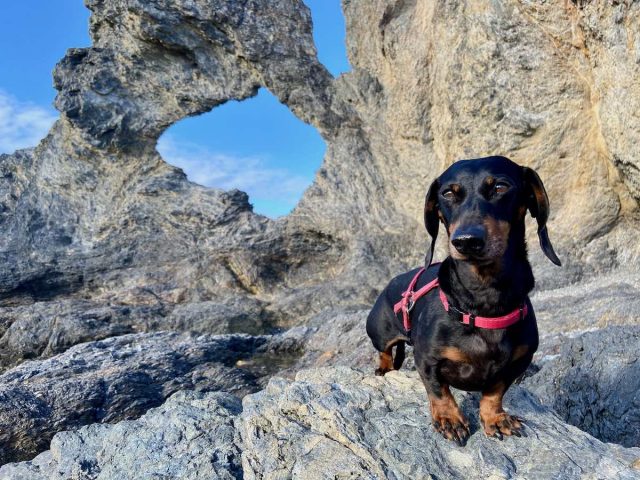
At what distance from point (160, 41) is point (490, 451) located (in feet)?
53.2

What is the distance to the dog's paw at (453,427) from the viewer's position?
258cm

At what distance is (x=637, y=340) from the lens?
421 cm

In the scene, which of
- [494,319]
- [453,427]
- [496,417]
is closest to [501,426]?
[496,417]

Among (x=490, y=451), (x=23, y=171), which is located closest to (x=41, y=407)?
(x=490, y=451)

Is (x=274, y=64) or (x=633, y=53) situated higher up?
(x=274, y=64)

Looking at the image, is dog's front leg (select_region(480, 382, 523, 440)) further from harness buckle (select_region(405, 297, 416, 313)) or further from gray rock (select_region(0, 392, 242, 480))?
gray rock (select_region(0, 392, 242, 480))

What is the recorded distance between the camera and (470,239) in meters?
2.27

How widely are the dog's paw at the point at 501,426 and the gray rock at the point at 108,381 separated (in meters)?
5.14

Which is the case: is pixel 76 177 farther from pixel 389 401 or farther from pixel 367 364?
pixel 389 401

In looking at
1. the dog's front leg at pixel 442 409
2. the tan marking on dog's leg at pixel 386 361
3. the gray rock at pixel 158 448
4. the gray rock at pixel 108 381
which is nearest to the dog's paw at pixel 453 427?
the dog's front leg at pixel 442 409

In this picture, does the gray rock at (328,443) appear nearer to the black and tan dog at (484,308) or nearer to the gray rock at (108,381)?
the black and tan dog at (484,308)

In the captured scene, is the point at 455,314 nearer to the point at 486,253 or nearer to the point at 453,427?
the point at 486,253

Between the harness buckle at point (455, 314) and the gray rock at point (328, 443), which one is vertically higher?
the harness buckle at point (455, 314)

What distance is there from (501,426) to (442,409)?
1.02 ft
